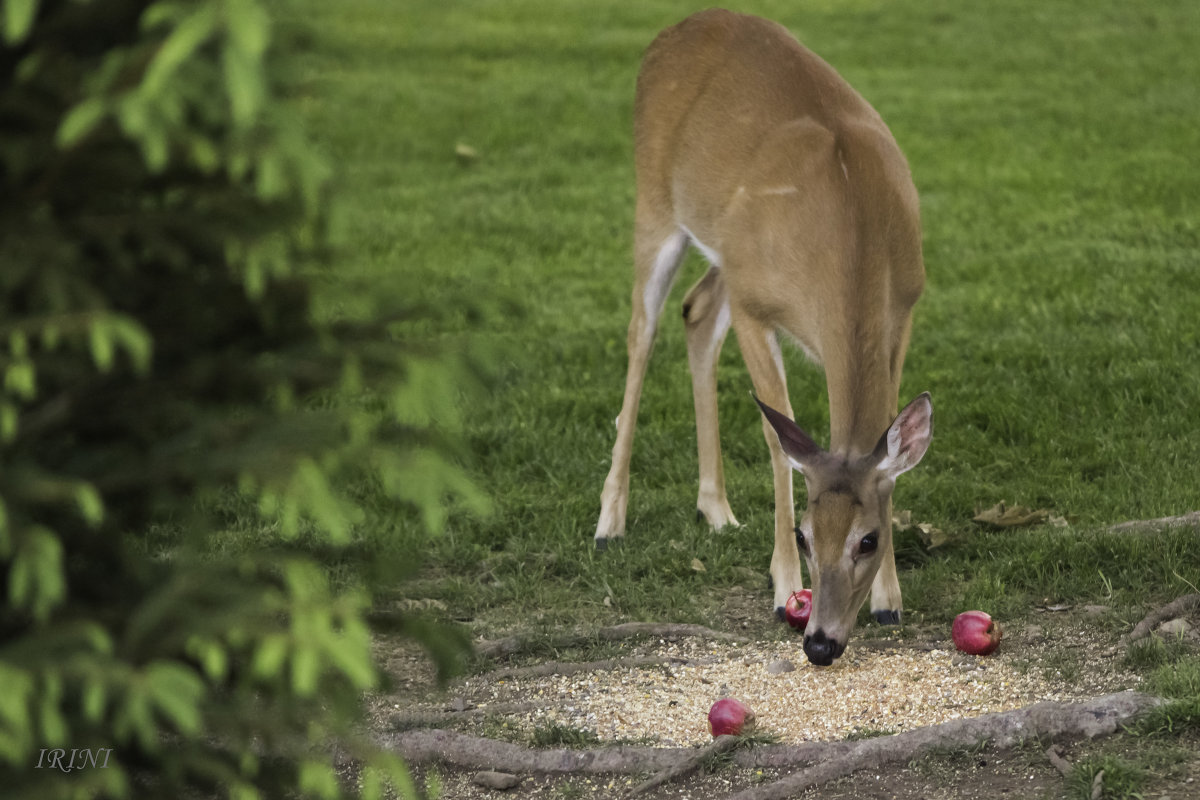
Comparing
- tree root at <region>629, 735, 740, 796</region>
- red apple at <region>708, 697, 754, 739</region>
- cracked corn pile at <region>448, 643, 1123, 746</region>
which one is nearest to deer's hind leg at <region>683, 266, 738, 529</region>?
cracked corn pile at <region>448, 643, 1123, 746</region>

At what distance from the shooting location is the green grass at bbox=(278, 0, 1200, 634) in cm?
585

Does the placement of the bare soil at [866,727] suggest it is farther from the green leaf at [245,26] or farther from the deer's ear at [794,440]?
the green leaf at [245,26]

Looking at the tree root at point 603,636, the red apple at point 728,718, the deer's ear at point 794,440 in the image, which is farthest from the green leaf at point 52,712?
the tree root at point 603,636

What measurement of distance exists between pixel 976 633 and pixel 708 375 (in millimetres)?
2242

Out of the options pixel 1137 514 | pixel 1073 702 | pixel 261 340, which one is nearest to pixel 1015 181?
pixel 1137 514

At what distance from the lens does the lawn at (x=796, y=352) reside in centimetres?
578

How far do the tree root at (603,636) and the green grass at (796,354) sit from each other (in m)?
0.21

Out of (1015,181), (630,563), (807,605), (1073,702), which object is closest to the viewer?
(1073,702)

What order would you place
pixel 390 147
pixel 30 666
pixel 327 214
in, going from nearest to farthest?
pixel 30 666 < pixel 327 214 < pixel 390 147

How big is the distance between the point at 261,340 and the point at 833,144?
3813 millimetres

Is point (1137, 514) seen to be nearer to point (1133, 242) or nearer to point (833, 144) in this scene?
point (833, 144)

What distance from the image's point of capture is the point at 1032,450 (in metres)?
7.20

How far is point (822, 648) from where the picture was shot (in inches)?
187

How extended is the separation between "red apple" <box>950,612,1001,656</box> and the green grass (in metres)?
0.45
